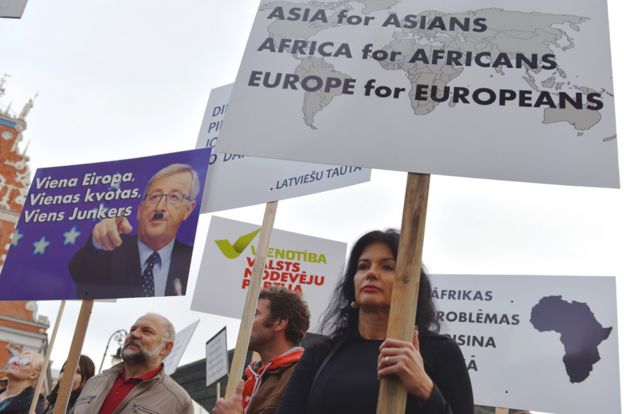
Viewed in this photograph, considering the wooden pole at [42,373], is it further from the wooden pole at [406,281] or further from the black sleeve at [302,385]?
the wooden pole at [406,281]

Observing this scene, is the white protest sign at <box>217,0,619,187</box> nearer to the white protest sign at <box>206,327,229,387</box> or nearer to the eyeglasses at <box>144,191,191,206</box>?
the eyeglasses at <box>144,191,191,206</box>

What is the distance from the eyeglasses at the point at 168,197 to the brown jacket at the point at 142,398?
954mm

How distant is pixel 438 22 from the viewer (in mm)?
2414

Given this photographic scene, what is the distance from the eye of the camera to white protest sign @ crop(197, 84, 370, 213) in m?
4.41

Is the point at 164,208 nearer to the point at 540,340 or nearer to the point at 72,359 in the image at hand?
the point at 72,359

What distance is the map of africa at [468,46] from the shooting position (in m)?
2.20

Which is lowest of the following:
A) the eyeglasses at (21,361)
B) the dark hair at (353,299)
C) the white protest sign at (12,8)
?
the eyeglasses at (21,361)

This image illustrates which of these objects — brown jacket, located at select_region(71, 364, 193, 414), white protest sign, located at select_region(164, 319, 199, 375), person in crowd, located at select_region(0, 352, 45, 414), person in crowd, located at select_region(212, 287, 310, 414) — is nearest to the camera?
person in crowd, located at select_region(212, 287, 310, 414)

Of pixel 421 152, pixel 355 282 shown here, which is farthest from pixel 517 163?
pixel 355 282

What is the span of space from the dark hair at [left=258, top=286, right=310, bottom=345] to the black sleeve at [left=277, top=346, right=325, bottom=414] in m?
1.13

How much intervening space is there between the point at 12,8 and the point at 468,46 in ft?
5.82

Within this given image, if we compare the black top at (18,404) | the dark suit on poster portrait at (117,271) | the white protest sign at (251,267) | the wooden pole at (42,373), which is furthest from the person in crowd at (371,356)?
the white protest sign at (251,267)

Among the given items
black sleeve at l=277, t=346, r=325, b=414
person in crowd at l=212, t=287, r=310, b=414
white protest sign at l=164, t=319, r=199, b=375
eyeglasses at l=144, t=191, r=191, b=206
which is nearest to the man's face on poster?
eyeglasses at l=144, t=191, r=191, b=206

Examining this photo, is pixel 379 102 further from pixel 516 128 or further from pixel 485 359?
pixel 485 359
